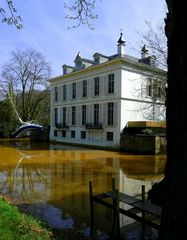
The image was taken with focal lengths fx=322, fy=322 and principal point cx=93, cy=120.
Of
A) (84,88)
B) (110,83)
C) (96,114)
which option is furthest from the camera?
(84,88)

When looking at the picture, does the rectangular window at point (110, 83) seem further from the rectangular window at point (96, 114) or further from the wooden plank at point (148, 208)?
the wooden plank at point (148, 208)

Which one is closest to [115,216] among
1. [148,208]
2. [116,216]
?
[116,216]

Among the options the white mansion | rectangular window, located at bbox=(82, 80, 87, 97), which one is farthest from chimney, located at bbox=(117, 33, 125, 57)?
rectangular window, located at bbox=(82, 80, 87, 97)

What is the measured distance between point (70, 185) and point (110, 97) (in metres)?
17.2

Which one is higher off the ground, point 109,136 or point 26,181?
point 109,136

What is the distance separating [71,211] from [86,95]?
78.3ft

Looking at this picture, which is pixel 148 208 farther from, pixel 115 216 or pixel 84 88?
pixel 84 88

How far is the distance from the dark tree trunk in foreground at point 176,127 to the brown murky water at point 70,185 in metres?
4.48

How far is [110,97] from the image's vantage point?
28281mm

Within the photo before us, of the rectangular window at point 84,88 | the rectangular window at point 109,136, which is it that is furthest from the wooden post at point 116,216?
the rectangular window at point 84,88

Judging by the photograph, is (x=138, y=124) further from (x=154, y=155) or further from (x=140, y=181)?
(x=140, y=181)

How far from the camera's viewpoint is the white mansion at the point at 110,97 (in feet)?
89.2

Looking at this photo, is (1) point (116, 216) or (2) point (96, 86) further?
(2) point (96, 86)

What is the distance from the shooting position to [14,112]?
146 ft
